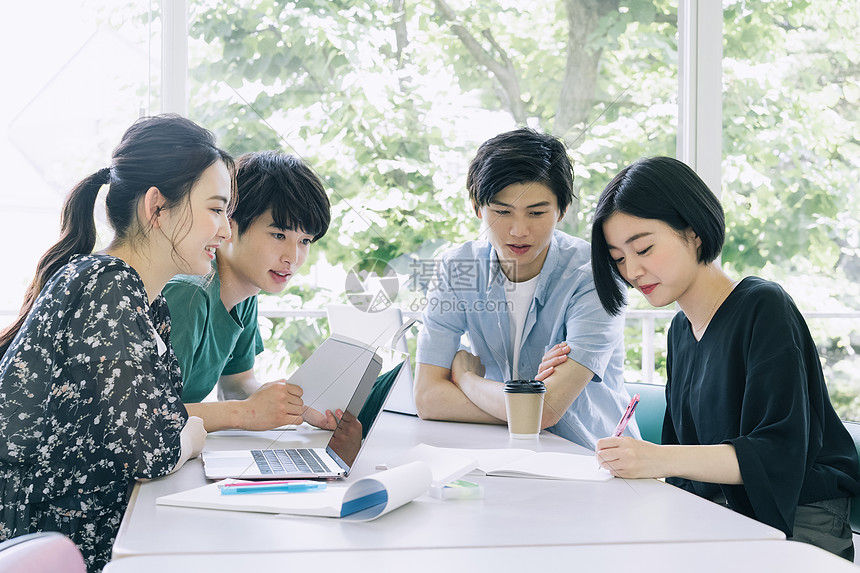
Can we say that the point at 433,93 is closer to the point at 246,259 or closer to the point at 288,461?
the point at 246,259

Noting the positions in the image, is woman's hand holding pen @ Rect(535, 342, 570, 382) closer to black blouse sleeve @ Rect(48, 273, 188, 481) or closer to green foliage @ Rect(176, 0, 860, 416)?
black blouse sleeve @ Rect(48, 273, 188, 481)

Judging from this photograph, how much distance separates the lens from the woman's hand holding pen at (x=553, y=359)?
1.42 metres

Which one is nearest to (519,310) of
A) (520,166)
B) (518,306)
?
(518,306)

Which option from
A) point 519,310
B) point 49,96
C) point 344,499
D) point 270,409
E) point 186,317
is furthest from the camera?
point 49,96

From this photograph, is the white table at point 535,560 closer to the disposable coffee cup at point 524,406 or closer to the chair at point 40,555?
the chair at point 40,555

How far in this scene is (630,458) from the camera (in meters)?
0.94

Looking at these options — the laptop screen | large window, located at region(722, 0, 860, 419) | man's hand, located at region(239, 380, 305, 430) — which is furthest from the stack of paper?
large window, located at region(722, 0, 860, 419)

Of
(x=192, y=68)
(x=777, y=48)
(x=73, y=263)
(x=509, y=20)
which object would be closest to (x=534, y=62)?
(x=509, y=20)

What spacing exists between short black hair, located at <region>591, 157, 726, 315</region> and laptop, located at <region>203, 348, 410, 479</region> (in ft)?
1.50

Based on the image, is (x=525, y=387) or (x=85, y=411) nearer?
(x=85, y=411)

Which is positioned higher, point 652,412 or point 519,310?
point 519,310

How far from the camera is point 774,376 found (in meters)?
1.05

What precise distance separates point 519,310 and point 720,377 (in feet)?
1.77

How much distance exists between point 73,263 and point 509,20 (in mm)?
2887
